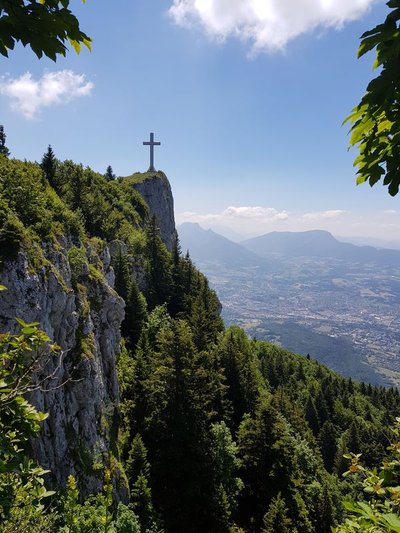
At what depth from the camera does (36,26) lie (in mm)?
2463

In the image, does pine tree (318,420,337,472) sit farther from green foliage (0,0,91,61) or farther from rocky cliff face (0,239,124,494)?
green foliage (0,0,91,61)

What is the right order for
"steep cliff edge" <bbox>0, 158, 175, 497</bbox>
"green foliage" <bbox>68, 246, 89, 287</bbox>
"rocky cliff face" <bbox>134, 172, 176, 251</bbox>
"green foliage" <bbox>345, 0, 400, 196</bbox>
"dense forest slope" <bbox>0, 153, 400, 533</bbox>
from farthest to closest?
1. "rocky cliff face" <bbox>134, 172, 176, 251</bbox>
2. "green foliage" <bbox>68, 246, 89, 287</bbox>
3. "dense forest slope" <bbox>0, 153, 400, 533</bbox>
4. "steep cliff edge" <bbox>0, 158, 175, 497</bbox>
5. "green foliage" <bbox>345, 0, 400, 196</bbox>

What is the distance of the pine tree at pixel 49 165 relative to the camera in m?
41.5

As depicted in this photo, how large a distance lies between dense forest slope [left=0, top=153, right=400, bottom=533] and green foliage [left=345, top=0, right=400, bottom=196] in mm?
4933

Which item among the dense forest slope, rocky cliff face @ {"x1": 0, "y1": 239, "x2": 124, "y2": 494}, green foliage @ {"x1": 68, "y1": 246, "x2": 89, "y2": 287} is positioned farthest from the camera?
green foliage @ {"x1": 68, "y1": 246, "x2": 89, "y2": 287}

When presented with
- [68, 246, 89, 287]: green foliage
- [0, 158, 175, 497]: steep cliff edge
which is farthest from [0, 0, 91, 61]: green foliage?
[68, 246, 89, 287]: green foliage

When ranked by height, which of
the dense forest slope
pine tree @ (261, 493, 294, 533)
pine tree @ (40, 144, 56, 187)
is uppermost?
pine tree @ (40, 144, 56, 187)

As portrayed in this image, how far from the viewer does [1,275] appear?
1792 centimetres

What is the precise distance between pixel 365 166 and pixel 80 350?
23.2 metres

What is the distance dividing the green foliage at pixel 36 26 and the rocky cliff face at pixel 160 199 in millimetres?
78771

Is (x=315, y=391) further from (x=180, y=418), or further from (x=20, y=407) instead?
(x=20, y=407)

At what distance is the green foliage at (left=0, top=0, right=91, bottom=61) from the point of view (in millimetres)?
2395

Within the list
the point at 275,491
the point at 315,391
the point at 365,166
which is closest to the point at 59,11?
the point at 365,166

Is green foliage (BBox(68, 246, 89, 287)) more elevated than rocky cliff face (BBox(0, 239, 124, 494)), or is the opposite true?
green foliage (BBox(68, 246, 89, 287))
